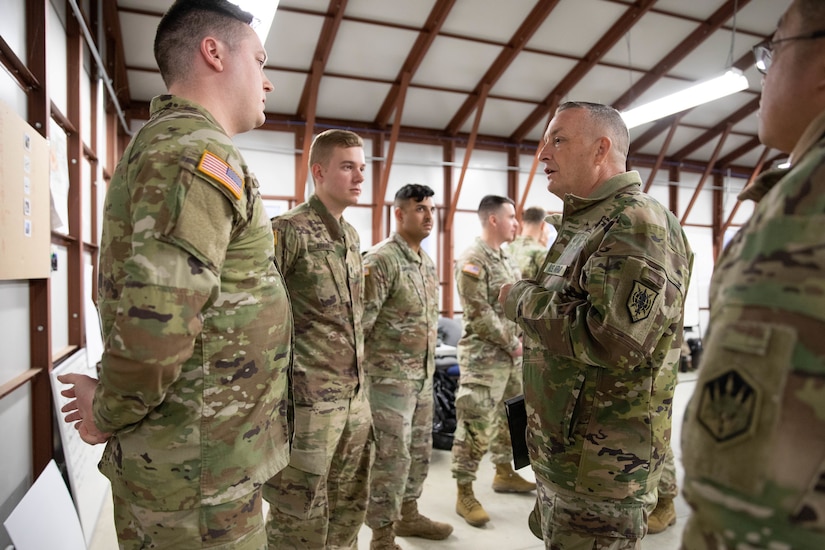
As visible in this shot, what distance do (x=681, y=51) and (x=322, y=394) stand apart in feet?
27.6

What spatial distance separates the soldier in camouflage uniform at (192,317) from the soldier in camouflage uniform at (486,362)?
2.06m

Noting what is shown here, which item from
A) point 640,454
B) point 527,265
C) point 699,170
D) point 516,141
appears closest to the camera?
point 640,454

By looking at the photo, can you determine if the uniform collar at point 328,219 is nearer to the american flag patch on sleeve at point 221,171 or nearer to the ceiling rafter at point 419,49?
the american flag patch on sleeve at point 221,171

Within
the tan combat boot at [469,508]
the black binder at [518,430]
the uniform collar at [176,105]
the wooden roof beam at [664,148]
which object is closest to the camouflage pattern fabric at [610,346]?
the black binder at [518,430]

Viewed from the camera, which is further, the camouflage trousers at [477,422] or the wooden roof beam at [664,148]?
the wooden roof beam at [664,148]

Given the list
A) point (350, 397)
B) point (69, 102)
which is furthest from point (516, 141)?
point (350, 397)

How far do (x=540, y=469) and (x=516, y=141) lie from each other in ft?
29.5

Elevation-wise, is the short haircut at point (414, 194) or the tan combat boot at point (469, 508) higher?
the short haircut at point (414, 194)

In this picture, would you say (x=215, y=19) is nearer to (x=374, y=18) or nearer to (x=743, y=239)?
(x=743, y=239)

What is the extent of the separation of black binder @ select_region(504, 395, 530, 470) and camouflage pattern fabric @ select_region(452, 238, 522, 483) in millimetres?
1488

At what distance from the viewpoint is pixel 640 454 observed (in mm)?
1399

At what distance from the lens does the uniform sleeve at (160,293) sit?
92cm

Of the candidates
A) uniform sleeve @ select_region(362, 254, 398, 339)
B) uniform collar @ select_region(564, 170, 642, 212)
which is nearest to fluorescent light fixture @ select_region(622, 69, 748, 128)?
uniform sleeve @ select_region(362, 254, 398, 339)

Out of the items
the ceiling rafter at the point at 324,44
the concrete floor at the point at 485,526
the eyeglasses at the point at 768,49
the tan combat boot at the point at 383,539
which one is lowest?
the concrete floor at the point at 485,526
